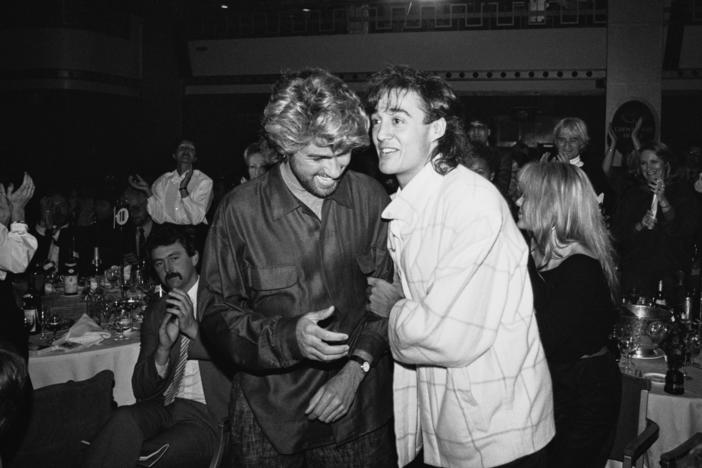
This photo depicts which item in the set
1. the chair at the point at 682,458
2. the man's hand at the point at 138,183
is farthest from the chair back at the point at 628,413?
the man's hand at the point at 138,183

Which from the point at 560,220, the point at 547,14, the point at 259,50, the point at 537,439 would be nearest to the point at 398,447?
the point at 537,439

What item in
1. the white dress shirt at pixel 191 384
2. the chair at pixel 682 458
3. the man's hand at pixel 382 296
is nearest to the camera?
the man's hand at pixel 382 296

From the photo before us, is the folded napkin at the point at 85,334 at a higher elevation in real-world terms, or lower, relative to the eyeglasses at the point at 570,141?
lower

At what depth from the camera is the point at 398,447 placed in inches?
75.0

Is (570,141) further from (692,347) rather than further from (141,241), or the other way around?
(141,241)

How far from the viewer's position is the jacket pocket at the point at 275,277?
1.87 meters

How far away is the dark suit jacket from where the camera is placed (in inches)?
106

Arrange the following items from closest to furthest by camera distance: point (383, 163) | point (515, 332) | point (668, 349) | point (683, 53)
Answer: point (515, 332)
point (383, 163)
point (668, 349)
point (683, 53)

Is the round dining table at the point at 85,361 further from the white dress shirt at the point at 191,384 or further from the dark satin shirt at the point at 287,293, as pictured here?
the dark satin shirt at the point at 287,293

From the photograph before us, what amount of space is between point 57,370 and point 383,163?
2559mm

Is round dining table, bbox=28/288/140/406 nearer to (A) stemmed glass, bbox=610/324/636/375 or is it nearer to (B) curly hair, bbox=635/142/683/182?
(A) stemmed glass, bbox=610/324/636/375

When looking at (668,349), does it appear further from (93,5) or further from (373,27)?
(93,5)

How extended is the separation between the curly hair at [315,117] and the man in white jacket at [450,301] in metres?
0.07

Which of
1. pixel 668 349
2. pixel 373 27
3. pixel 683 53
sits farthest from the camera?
pixel 373 27
